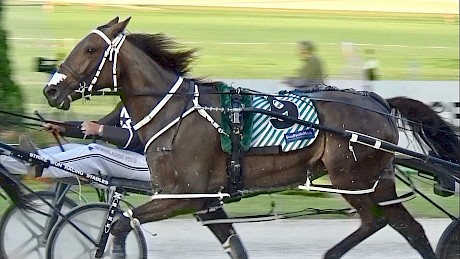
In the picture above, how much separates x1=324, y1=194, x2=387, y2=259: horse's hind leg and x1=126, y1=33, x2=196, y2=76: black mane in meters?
1.23

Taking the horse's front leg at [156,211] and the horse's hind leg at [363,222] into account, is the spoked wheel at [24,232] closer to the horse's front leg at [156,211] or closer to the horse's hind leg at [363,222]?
the horse's front leg at [156,211]

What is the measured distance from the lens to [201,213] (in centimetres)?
549

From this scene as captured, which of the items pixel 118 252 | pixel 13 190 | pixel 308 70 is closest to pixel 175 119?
pixel 118 252

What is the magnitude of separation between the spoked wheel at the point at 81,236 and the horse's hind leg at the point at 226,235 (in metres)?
0.41

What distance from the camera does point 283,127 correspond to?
5371 millimetres

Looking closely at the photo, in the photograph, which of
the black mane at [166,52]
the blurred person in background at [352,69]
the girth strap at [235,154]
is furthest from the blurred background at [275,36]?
the girth strap at [235,154]

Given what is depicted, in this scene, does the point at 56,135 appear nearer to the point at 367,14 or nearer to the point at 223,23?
the point at 223,23

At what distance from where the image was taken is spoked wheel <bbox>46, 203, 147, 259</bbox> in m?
5.50

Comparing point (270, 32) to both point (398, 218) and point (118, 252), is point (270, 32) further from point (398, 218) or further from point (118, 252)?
point (118, 252)

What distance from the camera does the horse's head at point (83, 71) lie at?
514 centimetres

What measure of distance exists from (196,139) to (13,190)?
1.22 metres

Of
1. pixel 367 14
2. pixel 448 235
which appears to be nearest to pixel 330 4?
pixel 367 14

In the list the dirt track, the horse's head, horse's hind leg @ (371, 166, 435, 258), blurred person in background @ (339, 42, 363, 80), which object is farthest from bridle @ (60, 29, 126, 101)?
the dirt track

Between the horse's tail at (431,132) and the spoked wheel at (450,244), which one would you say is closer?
the spoked wheel at (450,244)
